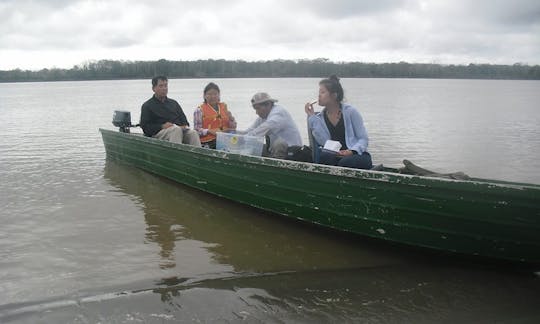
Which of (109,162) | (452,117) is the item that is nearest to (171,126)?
(109,162)

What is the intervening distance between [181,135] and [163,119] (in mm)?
697

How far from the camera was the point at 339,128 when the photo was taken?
5.29m

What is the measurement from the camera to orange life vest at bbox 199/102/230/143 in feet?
24.9

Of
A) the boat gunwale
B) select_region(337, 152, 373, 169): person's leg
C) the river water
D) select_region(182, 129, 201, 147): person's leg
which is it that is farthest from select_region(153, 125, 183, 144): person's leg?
select_region(337, 152, 373, 169): person's leg

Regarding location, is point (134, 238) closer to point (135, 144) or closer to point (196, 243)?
point (196, 243)

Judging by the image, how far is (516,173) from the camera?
9.40 meters

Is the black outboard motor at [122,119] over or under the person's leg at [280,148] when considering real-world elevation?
over

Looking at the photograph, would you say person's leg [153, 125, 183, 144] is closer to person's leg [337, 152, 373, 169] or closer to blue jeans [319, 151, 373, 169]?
blue jeans [319, 151, 373, 169]

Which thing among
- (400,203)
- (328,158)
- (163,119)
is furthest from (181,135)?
(400,203)

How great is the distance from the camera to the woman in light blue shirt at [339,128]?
5.07 meters

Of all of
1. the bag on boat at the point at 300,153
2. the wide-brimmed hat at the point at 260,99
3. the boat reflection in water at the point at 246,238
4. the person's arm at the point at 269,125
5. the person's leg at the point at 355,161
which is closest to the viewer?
the boat reflection in water at the point at 246,238

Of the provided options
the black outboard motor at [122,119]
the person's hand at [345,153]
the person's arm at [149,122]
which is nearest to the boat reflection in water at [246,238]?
the person's hand at [345,153]

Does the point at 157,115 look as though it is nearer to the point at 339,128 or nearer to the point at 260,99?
the point at 260,99

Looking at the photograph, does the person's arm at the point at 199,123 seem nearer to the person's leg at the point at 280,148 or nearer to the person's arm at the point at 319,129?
the person's leg at the point at 280,148
